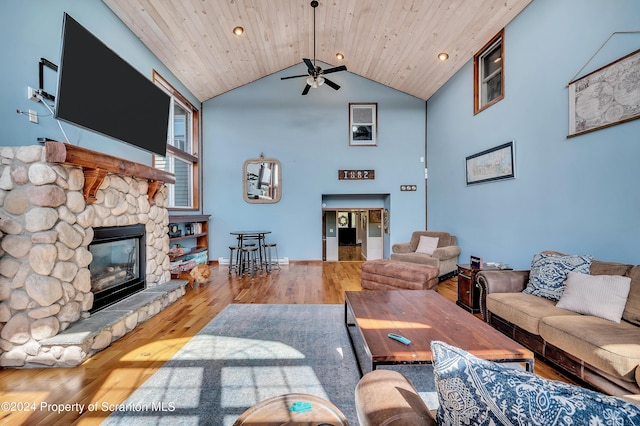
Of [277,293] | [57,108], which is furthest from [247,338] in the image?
[57,108]

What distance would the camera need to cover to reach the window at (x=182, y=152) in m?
5.35

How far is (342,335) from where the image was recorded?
271 cm

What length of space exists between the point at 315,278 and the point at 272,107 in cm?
408

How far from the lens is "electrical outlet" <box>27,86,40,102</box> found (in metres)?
2.52

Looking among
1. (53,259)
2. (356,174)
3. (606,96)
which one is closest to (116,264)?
(53,259)

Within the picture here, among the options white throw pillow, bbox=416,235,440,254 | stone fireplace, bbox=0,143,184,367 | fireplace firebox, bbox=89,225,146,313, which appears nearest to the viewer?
stone fireplace, bbox=0,143,184,367

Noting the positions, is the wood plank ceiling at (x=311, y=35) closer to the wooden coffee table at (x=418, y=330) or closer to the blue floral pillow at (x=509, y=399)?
the wooden coffee table at (x=418, y=330)

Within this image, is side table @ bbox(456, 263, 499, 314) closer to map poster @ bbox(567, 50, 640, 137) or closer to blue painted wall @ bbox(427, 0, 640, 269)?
blue painted wall @ bbox(427, 0, 640, 269)

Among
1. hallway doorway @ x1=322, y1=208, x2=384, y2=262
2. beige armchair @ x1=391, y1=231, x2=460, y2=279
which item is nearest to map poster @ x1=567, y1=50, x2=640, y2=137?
beige armchair @ x1=391, y1=231, x2=460, y2=279

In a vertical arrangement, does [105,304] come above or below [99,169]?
below

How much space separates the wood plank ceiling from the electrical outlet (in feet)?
5.92

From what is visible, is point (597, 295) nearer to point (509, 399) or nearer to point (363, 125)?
point (509, 399)

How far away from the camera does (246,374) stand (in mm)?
2059

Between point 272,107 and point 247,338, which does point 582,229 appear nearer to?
point 247,338
